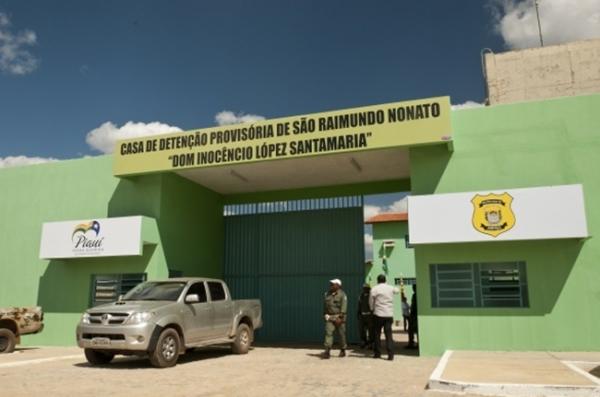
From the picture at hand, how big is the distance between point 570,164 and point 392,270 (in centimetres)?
3075

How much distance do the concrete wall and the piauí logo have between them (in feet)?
56.8

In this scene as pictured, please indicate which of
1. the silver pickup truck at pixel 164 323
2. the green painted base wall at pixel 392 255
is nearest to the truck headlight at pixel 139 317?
Result: the silver pickup truck at pixel 164 323

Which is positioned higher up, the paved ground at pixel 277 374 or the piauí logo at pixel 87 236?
the piauí logo at pixel 87 236

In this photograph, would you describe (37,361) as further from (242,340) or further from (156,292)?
(242,340)

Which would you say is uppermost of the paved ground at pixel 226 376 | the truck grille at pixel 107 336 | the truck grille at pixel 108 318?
the truck grille at pixel 108 318

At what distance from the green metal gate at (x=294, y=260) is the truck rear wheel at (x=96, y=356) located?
7514 mm

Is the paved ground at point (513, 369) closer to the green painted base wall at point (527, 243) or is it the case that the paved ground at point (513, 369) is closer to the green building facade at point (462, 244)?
the green painted base wall at point (527, 243)

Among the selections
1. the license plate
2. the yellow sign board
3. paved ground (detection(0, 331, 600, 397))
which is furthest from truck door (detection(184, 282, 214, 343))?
the yellow sign board

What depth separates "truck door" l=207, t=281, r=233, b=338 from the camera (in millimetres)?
12062

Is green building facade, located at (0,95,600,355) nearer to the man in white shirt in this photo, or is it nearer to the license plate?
the man in white shirt

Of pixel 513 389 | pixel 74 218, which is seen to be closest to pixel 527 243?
pixel 513 389

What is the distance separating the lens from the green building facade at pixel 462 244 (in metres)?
11.5

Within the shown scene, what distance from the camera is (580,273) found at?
37.6ft

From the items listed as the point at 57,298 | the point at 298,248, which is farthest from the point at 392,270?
the point at 57,298
